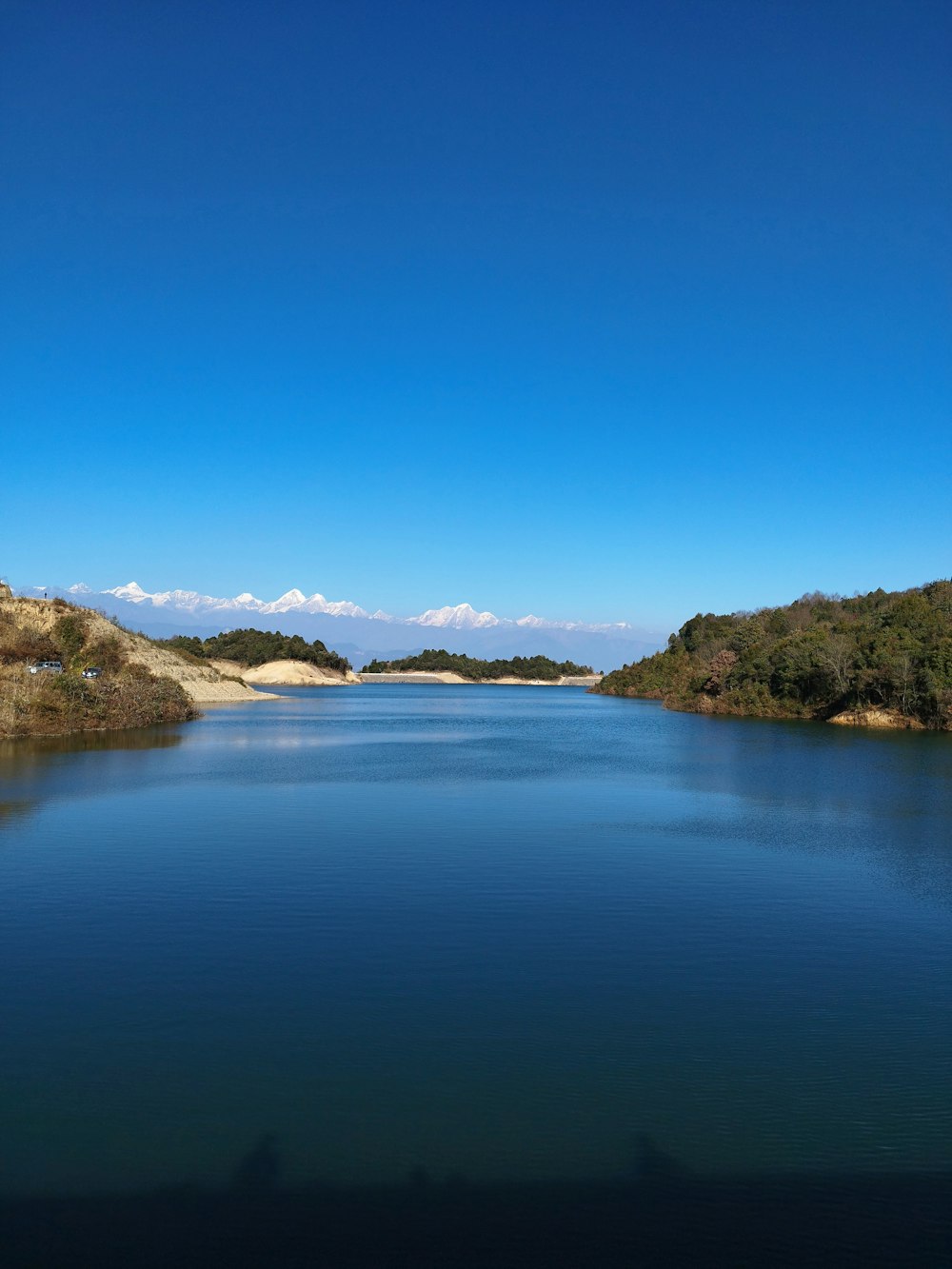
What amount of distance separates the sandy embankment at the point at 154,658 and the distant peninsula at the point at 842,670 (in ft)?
137

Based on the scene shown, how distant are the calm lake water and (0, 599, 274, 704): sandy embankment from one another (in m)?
36.2

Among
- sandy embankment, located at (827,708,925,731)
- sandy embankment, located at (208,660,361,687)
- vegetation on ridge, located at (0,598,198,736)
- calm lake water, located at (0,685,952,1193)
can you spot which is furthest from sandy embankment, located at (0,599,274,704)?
sandy embankment, located at (208,660,361,687)

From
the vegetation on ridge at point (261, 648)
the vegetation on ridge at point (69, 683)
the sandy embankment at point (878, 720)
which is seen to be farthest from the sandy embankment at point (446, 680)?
the vegetation on ridge at point (69, 683)

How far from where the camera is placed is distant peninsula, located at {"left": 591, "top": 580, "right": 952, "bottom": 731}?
5253 cm

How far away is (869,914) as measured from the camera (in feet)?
42.3

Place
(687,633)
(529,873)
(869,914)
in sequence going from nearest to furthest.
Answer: (869,914)
(529,873)
(687,633)

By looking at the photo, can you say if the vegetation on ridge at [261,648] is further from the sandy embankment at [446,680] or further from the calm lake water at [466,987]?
the calm lake water at [466,987]

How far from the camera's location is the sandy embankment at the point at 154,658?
54.5 m

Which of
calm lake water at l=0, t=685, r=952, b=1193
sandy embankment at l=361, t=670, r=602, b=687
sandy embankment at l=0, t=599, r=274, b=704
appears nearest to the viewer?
calm lake water at l=0, t=685, r=952, b=1193

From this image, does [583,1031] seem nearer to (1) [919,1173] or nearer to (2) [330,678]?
(1) [919,1173]

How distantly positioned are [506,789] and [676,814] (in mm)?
5560

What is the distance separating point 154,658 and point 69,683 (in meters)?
26.2

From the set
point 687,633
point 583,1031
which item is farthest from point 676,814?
point 687,633

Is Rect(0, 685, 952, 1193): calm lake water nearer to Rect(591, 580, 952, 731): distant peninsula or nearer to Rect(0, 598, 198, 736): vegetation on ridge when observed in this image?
Rect(0, 598, 198, 736): vegetation on ridge
